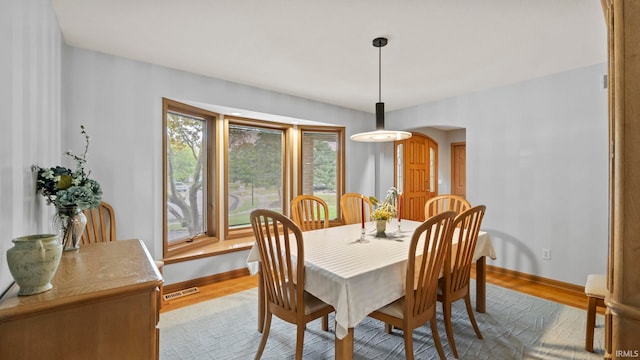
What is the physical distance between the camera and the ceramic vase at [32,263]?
2.80ft

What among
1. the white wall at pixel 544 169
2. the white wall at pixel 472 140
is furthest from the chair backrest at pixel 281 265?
the white wall at pixel 544 169

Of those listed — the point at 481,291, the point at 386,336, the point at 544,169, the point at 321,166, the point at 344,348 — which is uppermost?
the point at 321,166

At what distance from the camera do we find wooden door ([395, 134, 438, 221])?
4883mm

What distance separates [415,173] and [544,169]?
211cm

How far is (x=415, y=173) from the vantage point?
514cm

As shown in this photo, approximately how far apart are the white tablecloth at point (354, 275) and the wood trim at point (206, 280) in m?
1.41

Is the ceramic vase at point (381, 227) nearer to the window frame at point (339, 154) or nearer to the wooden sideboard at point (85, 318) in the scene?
the wooden sideboard at point (85, 318)

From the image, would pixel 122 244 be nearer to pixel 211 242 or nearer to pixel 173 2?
pixel 173 2

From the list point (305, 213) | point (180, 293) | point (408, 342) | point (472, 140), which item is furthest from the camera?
point (472, 140)

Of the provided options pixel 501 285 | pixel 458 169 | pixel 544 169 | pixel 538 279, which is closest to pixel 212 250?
pixel 501 285

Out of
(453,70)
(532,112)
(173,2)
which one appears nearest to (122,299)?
(173,2)

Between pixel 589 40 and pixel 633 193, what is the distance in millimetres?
2279

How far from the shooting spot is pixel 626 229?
2.74 feet

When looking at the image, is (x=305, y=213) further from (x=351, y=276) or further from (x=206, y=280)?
(x=351, y=276)
